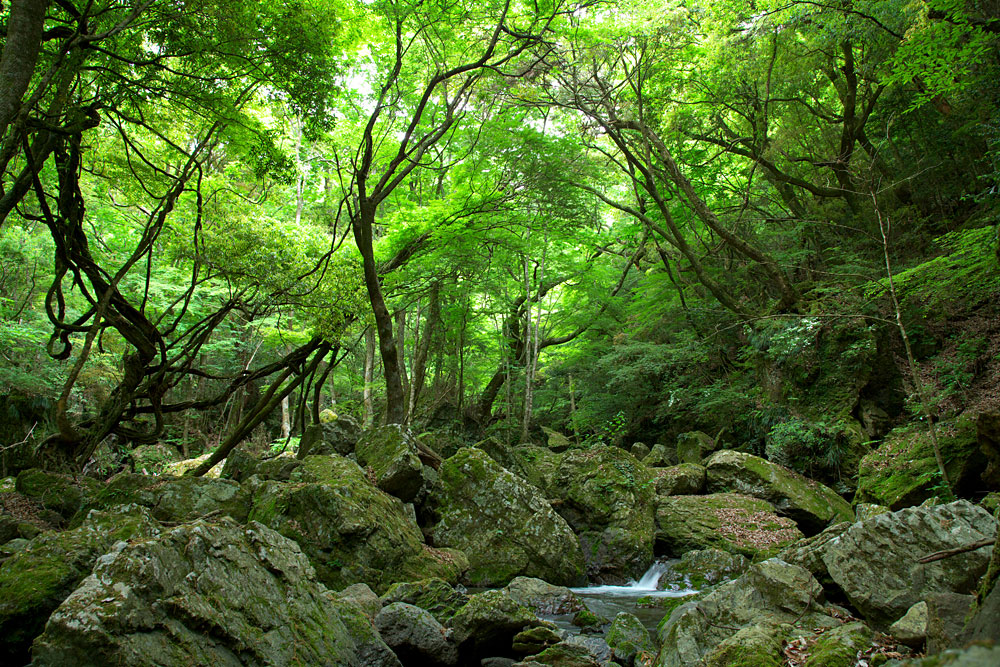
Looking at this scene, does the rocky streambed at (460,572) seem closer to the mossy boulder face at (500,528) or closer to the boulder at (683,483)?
the mossy boulder face at (500,528)

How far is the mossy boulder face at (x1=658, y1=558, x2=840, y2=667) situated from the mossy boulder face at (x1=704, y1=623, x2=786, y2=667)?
0.29 m

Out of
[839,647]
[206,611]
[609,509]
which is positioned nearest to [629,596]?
[609,509]

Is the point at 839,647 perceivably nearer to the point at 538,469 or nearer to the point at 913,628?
the point at 913,628

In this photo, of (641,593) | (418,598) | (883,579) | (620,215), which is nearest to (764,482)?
(641,593)

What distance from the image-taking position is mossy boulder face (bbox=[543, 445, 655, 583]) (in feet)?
27.6

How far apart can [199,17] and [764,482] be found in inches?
441

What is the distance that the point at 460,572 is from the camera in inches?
293

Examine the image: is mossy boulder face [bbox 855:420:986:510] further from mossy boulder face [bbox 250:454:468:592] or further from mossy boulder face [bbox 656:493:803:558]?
mossy boulder face [bbox 250:454:468:592]

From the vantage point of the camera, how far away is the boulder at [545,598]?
6.31 meters

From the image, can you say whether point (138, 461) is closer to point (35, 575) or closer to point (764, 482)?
point (35, 575)

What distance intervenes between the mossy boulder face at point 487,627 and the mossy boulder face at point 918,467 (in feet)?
17.8

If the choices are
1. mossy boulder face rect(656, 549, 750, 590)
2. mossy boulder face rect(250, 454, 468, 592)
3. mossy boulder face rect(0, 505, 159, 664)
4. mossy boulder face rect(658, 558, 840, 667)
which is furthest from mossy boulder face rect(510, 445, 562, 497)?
mossy boulder face rect(0, 505, 159, 664)

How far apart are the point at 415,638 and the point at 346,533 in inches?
88.6

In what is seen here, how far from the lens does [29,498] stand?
20.9 feet
